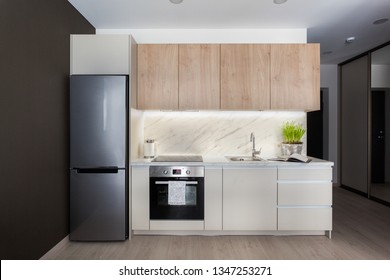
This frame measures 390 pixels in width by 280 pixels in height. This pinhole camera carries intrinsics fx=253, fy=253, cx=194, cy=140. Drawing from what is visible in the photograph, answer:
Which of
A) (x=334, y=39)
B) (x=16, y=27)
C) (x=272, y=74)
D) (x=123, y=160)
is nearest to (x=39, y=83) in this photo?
(x=16, y=27)

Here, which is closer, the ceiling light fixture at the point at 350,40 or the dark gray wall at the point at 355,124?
the ceiling light fixture at the point at 350,40

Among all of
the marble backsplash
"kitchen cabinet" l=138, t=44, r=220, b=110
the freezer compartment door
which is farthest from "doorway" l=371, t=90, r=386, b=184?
the freezer compartment door

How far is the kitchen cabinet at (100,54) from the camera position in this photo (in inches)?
113

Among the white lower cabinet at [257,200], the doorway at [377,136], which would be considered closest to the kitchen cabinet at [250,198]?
the white lower cabinet at [257,200]

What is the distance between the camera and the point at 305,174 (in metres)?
2.81

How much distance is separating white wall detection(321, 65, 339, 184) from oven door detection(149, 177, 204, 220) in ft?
12.5

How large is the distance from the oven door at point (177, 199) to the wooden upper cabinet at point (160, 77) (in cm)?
96

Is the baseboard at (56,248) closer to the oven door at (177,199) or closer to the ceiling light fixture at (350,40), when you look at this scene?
the oven door at (177,199)

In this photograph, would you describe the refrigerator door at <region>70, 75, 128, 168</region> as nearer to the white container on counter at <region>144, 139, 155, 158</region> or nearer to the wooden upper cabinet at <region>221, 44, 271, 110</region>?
the white container on counter at <region>144, 139, 155, 158</region>

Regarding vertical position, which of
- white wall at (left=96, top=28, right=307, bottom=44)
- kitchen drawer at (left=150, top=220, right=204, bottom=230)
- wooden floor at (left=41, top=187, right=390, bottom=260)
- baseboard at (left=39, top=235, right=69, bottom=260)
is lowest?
wooden floor at (left=41, top=187, right=390, bottom=260)

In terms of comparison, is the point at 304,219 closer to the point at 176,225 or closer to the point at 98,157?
the point at 176,225

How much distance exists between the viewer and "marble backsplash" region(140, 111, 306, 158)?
3.46m

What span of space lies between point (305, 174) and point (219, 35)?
209 cm

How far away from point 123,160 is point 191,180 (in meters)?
0.77
